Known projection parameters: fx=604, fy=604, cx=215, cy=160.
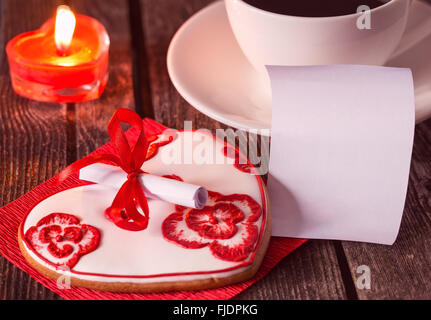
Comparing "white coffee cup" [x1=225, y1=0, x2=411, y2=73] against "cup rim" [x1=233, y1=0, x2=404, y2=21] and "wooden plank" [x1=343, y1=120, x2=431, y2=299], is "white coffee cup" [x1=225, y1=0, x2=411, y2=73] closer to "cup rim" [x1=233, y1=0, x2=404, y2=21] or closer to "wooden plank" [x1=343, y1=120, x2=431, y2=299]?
"cup rim" [x1=233, y1=0, x2=404, y2=21]

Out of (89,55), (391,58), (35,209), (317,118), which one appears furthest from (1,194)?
(391,58)

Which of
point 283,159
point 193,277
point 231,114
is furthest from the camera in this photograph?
point 231,114

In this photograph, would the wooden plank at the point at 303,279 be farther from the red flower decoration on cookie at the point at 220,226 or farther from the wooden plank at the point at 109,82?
the wooden plank at the point at 109,82

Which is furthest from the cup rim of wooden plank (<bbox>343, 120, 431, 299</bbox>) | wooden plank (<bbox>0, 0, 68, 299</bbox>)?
Answer: wooden plank (<bbox>0, 0, 68, 299</bbox>)

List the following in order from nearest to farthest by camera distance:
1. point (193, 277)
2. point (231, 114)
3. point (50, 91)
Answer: point (193, 277) → point (231, 114) → point (50, 91)

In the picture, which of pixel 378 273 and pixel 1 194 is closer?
pixel 378 273

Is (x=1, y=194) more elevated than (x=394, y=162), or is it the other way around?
(x=394, y=162)

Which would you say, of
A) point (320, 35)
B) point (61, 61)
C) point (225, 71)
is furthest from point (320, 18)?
point (61, 61)

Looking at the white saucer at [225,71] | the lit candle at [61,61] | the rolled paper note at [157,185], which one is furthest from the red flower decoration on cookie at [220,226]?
the lit candle at [61,61]
